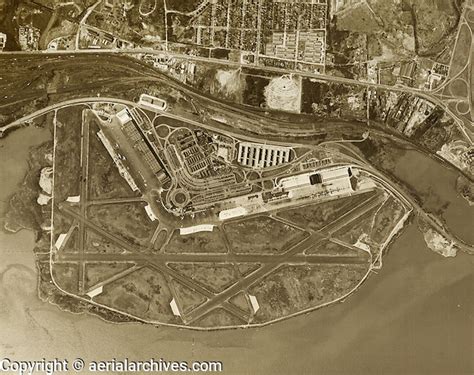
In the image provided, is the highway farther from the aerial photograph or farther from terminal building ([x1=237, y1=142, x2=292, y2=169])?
→ terminal building ([x1=237, y1=142, x2=292, y2=169])

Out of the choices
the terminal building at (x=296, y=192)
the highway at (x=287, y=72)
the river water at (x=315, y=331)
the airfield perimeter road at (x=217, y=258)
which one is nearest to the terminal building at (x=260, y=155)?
the terminal building at (x=296, y=192)

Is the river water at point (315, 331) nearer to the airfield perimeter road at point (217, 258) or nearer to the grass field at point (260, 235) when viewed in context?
the airfield perimeter road at point (217, 258)

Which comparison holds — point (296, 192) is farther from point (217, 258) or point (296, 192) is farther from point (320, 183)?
point (217, 258)

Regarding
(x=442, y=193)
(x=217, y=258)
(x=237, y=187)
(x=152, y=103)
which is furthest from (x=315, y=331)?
(x=152, y=103)

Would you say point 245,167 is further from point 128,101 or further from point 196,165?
point 128,101

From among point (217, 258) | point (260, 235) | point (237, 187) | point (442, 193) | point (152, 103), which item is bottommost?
point (217, 258)

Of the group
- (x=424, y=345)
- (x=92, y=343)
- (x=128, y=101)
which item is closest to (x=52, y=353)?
(x=92, y=343)
